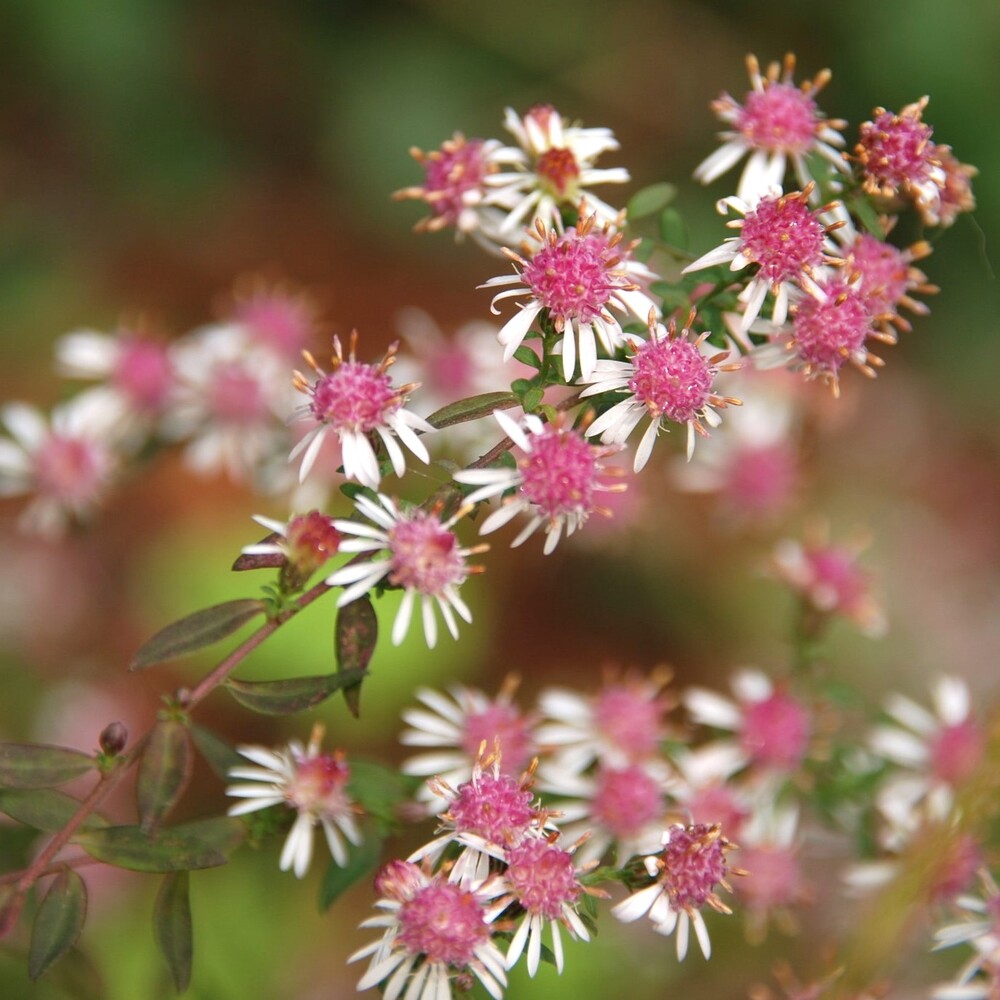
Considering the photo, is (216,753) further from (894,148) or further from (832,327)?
(894,148)

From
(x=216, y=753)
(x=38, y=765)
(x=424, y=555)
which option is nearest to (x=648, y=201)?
(x=424, y=555)

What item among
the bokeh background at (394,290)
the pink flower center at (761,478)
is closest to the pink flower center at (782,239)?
the pink flower center at (761,478)

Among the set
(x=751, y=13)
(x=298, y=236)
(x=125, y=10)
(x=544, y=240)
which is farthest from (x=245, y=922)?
(x=751, y=13)

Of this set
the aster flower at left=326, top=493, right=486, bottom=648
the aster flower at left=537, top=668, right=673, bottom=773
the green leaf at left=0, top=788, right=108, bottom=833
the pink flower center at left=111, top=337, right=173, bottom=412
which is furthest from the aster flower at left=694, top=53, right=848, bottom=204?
A: the pink flower center at left=111, top=337, right=173, bottom=412

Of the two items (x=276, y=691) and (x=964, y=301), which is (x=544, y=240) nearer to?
(x=276, y=691)

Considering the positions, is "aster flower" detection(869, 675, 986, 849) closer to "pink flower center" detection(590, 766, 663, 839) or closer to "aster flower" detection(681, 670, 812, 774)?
"aster flower" detection(681, 670, 812, 774)

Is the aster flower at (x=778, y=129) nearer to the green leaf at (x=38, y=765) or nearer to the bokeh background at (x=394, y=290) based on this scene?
the green leaf at (x=38, y=765)
